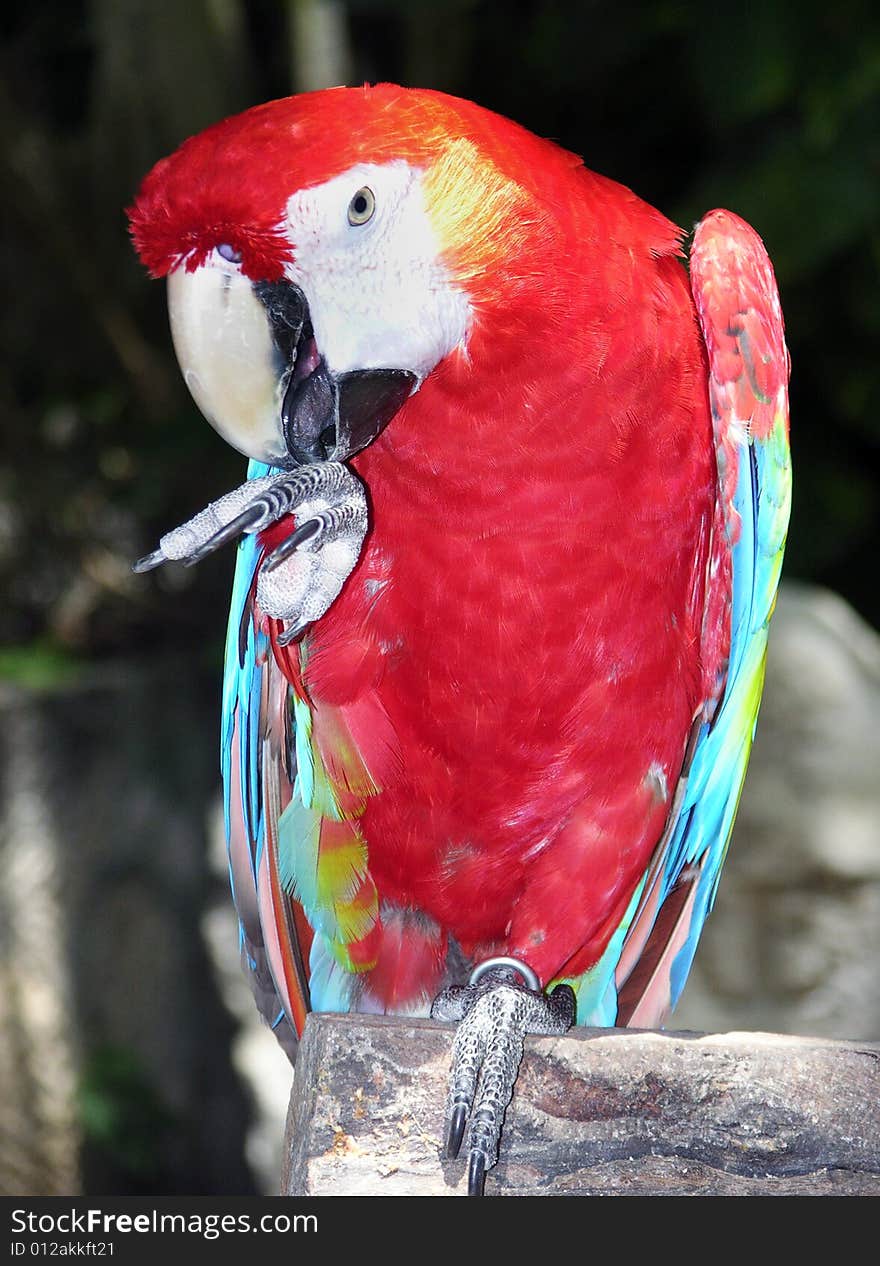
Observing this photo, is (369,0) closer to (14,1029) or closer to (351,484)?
(351,484)

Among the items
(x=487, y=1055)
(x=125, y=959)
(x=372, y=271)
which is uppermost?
(x=372, y=271)

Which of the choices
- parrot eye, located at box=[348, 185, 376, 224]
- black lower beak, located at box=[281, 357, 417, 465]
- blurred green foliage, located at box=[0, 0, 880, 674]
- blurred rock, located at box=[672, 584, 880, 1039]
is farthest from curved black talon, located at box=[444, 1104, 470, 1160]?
blurred green foliage, located at box=[0, 0, 880, 674]

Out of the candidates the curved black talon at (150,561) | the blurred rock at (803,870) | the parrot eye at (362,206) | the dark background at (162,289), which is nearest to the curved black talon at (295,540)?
the curved black talon at (150,561)

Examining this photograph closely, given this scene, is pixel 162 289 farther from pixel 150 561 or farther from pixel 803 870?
pixel 150 561

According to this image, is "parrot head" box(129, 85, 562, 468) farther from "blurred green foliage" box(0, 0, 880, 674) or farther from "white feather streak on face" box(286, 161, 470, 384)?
"blurred green foliage" box(0, 0, 880, 674)

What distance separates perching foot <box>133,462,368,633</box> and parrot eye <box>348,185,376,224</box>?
228 millimetres

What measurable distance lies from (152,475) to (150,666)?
581 millimetres

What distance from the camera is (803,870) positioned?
2789mm

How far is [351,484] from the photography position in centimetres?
126

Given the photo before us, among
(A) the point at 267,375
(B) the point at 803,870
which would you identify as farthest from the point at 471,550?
(B) the point at 803,870

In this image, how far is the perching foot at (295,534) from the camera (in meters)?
1.12

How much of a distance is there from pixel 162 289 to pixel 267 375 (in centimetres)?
316

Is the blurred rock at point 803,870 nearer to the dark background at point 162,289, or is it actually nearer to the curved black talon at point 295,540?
the dark background at point 162,289

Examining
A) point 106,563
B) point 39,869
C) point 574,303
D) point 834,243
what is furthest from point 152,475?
point 574,303
